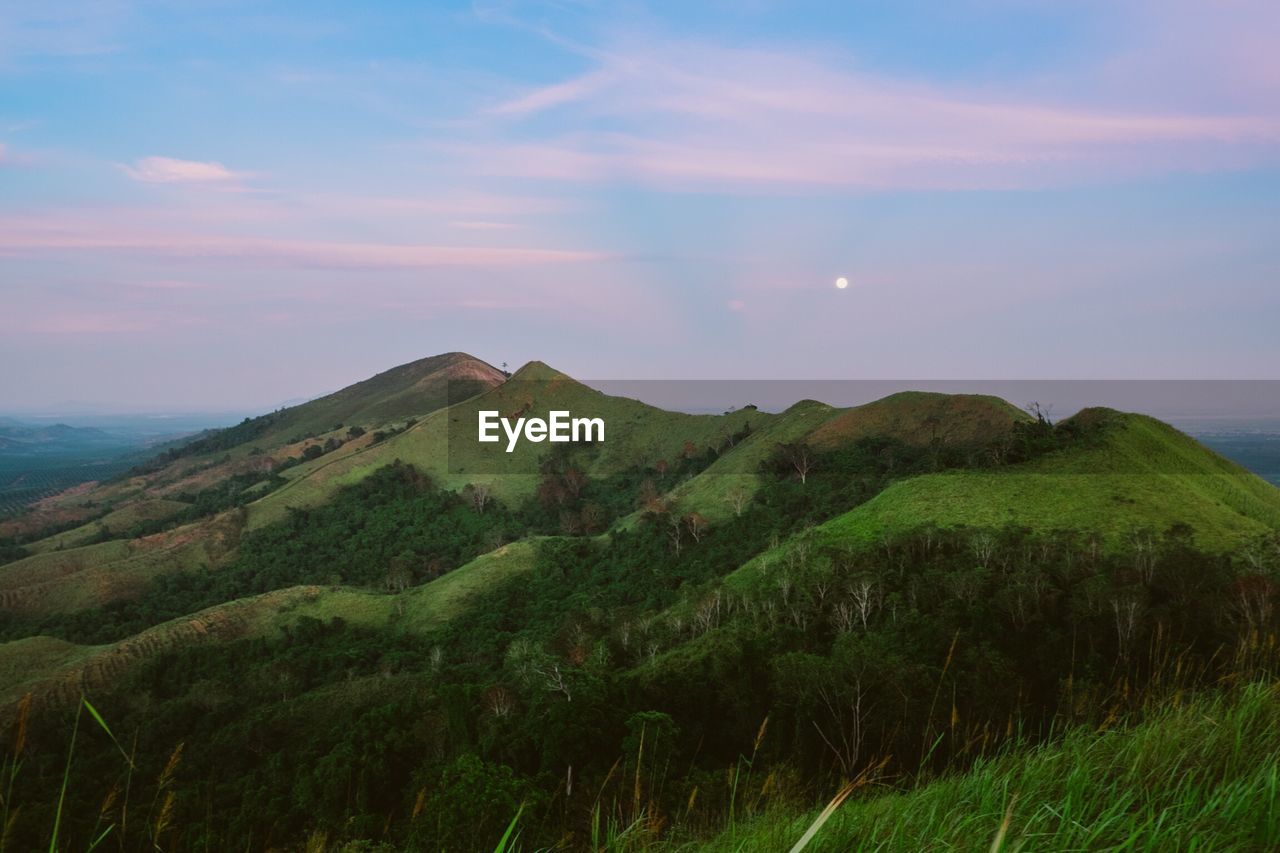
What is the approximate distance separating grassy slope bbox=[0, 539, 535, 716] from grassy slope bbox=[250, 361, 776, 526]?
39.5m

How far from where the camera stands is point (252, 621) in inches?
3017

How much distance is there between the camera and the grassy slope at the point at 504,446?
400 feet

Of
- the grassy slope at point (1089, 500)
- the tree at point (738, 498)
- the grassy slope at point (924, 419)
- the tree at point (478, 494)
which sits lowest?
the tree at point (478, 494)

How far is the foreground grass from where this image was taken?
3717mm

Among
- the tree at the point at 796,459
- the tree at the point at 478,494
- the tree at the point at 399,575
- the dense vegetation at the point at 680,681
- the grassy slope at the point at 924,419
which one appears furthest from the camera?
the tree at the point at 478,494

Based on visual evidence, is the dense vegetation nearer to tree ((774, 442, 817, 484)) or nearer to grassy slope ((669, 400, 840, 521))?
tree ((774, 442, 817, 484))

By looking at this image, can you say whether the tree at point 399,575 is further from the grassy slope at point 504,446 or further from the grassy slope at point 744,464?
the grassy slope at point 744,464

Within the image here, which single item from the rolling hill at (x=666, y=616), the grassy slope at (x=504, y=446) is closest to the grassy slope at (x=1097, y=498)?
the rolling hill at (x=666, y=616)

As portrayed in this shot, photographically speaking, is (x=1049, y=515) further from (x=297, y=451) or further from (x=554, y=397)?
(x=297, y=451)

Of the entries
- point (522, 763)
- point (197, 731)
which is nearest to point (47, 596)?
point (197, 731)

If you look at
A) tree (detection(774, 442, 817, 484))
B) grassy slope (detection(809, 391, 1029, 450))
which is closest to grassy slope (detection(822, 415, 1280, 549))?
grassy slope (detection(809, 391, 1029, 450))

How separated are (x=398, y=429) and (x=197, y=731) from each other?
107 metres

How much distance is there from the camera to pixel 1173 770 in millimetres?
4391

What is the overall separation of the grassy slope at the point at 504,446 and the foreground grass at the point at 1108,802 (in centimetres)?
11074
